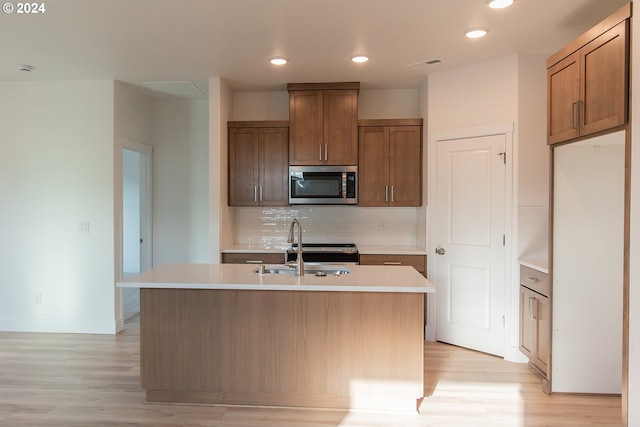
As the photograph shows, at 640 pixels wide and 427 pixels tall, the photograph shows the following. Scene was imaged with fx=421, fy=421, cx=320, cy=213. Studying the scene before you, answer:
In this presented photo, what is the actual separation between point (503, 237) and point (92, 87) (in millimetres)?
4243

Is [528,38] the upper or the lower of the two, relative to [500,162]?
upper

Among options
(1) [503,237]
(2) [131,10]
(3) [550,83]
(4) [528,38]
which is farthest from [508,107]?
(2) [131,10]

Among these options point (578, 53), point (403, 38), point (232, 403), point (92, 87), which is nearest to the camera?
point (578, 53)

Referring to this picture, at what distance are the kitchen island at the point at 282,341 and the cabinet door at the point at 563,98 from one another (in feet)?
4.33

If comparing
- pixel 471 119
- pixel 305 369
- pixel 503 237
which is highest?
pixel 471 119

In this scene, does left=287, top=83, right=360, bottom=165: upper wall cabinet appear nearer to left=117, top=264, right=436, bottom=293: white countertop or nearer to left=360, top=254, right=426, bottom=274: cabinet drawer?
left=360, top=254, right=426, bottom=274: cabinet drawer

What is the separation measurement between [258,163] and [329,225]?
1076 mm

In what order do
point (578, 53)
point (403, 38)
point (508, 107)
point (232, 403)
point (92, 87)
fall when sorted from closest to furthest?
point (578, 53), point (232, 403), point (403, 38), point (508, 107), point (92, 87)

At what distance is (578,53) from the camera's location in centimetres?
251

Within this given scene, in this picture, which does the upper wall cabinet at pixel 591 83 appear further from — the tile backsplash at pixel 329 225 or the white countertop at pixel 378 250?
the tile backsplash at pixel 329 225

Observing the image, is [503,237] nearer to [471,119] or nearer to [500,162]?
[500,162]

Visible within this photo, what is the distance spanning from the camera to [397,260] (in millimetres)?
4211

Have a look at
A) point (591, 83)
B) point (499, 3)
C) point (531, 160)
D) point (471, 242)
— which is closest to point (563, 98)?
point (591, 83)

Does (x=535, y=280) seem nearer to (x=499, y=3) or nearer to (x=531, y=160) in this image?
(x=531, y=160)
